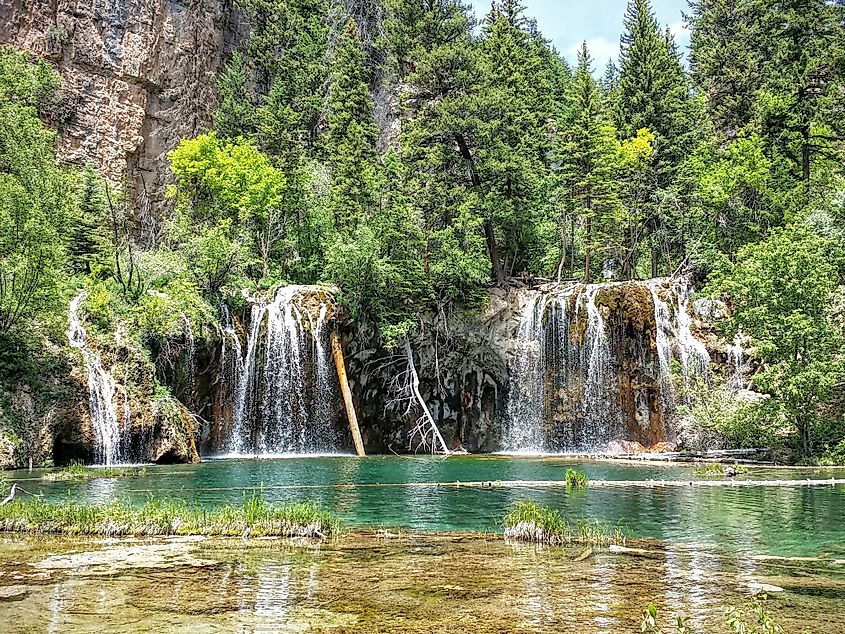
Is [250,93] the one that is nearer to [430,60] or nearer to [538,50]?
[430,60]

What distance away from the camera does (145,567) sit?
8.38 metres

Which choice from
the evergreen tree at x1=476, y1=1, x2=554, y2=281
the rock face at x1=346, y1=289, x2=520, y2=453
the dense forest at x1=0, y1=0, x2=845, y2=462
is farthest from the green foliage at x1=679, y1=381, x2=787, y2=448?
the evergreen tree at x1=476, y1=1, x2=554, y2=281

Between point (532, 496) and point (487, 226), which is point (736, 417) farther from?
point (487, 226)

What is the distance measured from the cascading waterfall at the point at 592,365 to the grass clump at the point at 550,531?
71.9ft

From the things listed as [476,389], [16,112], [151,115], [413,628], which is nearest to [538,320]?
[476,389]

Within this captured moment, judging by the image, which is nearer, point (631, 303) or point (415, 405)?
point (631, 303)

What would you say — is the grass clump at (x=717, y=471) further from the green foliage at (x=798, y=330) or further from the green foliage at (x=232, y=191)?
→ the green foliage at (x=232, y=191)

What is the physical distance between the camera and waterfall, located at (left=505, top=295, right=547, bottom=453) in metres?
34.2

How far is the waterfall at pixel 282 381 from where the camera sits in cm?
3253

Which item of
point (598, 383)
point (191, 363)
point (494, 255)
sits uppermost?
point (494, 255)

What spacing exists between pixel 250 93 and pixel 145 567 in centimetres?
4343

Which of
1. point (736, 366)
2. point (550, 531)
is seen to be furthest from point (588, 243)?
point (550, 531)

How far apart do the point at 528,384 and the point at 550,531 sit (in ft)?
80.4

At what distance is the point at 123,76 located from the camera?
139 ft
